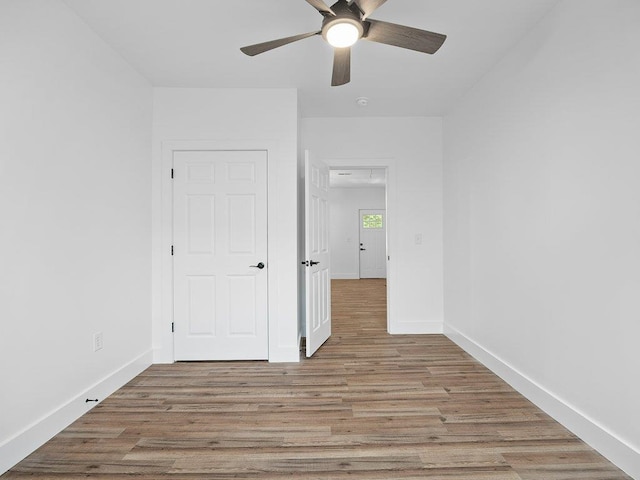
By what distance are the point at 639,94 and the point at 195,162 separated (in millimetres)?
3115

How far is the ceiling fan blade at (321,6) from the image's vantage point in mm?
1596

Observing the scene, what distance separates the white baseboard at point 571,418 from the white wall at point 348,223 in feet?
22.4

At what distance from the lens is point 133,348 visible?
286 cm

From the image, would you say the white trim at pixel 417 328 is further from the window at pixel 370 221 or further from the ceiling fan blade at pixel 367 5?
the window at pixel 370 221

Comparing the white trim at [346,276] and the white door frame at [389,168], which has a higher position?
the white door frame at [389,168]

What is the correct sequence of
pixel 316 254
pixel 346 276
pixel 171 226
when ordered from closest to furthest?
pixel 171 226, pixel 316 254, pixel 346 276

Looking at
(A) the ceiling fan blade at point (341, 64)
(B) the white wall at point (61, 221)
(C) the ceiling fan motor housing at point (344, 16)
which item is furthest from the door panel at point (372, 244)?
(C) the ceiling fan motor housing at point (344, 16)

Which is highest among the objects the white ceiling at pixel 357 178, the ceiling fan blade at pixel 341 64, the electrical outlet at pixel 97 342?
the white ceiling at pixel 357 178

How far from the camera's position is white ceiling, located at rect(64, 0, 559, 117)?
2107mm

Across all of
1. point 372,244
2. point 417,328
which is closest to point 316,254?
point 417,328

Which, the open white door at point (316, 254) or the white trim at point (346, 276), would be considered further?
the white trim at point (346, 276)

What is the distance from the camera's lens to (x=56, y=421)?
2.00 m

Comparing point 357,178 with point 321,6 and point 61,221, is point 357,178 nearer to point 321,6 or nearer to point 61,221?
point 321,6

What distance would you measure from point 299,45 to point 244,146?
3.39ft
